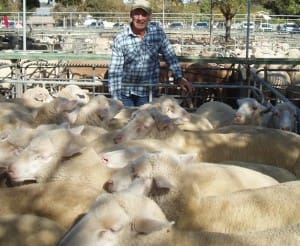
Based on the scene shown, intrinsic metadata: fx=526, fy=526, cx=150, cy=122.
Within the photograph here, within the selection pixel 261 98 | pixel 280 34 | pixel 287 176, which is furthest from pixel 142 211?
pixel 280 34

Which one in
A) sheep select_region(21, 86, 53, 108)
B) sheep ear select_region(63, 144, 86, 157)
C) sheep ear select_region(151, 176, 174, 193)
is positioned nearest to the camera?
sheep ear select_region(151, 176, 174, 193)

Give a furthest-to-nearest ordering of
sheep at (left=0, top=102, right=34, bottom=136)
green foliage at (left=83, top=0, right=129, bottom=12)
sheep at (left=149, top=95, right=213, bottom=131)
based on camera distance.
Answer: green foliage at (left=83, top=0, right=129, bottom=12) < sheep at (left=149, top=95, right=213, bottom=131) < sheep at (left=0, top=102, right=34, bottom=136)

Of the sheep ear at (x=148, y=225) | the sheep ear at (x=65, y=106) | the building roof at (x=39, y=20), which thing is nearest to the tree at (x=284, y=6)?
the building roof at (x=39, y=20)

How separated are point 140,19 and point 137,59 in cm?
46

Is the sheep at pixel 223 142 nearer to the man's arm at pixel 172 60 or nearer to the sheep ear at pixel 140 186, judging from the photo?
the sheep ear at pixel 140 186

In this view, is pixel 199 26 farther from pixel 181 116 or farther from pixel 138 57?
pixel 181 116

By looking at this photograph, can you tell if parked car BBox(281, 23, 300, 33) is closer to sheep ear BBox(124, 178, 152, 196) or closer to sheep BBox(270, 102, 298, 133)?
sheep BBox(270, 102, 298, 133)

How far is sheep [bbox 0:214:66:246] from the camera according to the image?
259cm

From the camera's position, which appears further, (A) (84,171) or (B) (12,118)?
(B) (12,118)

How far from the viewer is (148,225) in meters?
2.45

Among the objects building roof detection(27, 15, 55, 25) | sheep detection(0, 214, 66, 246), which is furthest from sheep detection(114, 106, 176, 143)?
building roof detection(27, 15, 55, 25)

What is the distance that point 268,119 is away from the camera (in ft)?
18.4

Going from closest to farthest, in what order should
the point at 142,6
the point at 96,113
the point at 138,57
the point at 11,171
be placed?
1. the point at 11,171
2. the point at 96,113
3. the point at 142,6
4. the point at 138,57

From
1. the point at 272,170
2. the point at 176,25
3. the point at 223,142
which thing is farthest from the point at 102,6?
the point at 272,170
